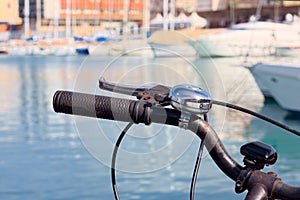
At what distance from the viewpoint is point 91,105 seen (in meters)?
1.69

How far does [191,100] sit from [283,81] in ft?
39.7

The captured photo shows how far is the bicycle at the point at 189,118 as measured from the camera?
5.26ft

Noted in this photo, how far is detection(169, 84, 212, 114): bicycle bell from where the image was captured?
5.11ft

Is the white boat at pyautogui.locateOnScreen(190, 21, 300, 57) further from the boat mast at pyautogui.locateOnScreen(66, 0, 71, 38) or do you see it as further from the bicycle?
the bicycle

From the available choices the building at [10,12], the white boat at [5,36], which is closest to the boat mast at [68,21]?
the building at [10,12]

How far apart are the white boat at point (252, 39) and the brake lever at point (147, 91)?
3082 cm

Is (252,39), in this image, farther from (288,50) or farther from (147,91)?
(147,91)

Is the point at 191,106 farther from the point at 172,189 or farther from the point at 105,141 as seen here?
the point at 172,189

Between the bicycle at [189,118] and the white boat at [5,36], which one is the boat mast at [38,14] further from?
the bicycle at [189,118]

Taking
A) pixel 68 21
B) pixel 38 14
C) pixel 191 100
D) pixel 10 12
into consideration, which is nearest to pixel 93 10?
pixel 38 14

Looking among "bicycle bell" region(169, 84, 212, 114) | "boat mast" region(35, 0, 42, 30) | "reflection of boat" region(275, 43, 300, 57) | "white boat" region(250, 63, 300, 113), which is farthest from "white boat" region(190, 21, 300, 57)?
"boat mast" region(35, 0, 42, 30)

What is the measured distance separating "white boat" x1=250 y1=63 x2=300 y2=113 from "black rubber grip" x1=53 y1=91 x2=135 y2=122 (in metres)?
11.3

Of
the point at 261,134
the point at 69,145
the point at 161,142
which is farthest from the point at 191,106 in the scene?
the point at 261,134

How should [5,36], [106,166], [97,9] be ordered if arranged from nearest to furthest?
[106,166]
[5,36]
[97,9]
